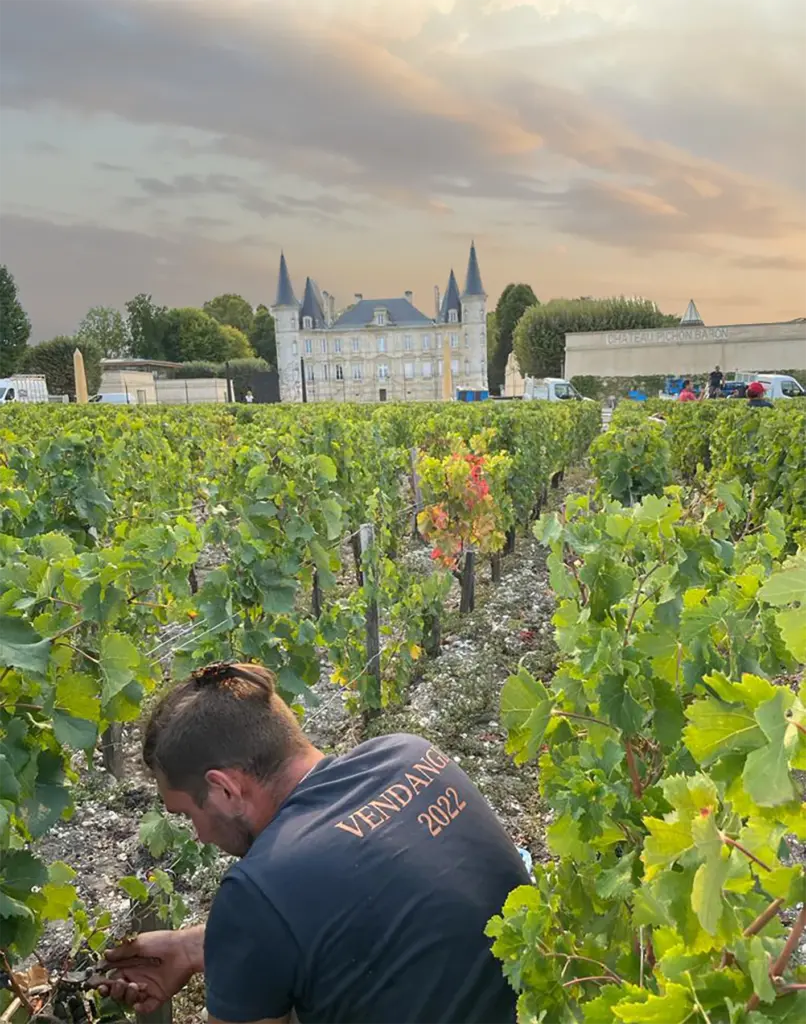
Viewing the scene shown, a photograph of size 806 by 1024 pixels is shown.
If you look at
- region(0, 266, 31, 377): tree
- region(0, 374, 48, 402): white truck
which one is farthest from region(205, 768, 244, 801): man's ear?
region(0, 266, 31, 377): tree

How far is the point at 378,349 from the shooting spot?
7412 cm

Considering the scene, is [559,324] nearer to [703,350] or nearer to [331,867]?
[703,350]

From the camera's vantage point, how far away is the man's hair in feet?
6.09

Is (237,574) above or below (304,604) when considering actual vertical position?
above

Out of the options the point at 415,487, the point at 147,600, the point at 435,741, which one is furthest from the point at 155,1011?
the point at 415,487

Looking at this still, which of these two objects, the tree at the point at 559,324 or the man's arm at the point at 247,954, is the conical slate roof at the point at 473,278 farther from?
the man's arm at the point at 247,954

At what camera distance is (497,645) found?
680cm

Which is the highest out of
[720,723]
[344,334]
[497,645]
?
[344,334]

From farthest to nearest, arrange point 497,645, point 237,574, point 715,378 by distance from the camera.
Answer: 1. point 715,378
2. point 497,645
3. point 237,574

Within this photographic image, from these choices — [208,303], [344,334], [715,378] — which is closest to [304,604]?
[715,378]

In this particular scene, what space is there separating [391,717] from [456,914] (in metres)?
3.68

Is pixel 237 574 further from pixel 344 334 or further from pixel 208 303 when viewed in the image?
pixel 208 303

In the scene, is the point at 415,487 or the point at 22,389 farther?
the point at 22,389

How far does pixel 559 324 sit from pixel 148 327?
40635 millimetres
